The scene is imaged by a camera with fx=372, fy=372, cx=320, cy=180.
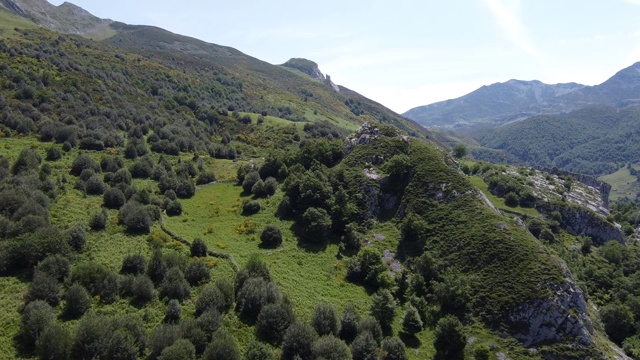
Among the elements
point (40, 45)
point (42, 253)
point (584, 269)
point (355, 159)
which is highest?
point (40, 45)

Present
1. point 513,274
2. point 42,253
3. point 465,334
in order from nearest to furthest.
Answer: point 42,253
point 465,334
point 513,274

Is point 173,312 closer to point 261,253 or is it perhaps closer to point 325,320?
point 325,320

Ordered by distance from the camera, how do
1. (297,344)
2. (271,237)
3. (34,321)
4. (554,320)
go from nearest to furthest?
1. (34,321)
2. (297,344)
3. (554,320)
4. (271,237)

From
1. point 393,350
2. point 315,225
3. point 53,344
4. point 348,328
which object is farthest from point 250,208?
point 53,344

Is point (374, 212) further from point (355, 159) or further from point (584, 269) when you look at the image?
point (584, 269)

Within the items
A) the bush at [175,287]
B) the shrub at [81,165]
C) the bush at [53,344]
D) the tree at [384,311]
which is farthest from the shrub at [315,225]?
the shrub at [81,165]

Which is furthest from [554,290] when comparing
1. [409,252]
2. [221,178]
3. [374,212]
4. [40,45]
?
[40,45]
